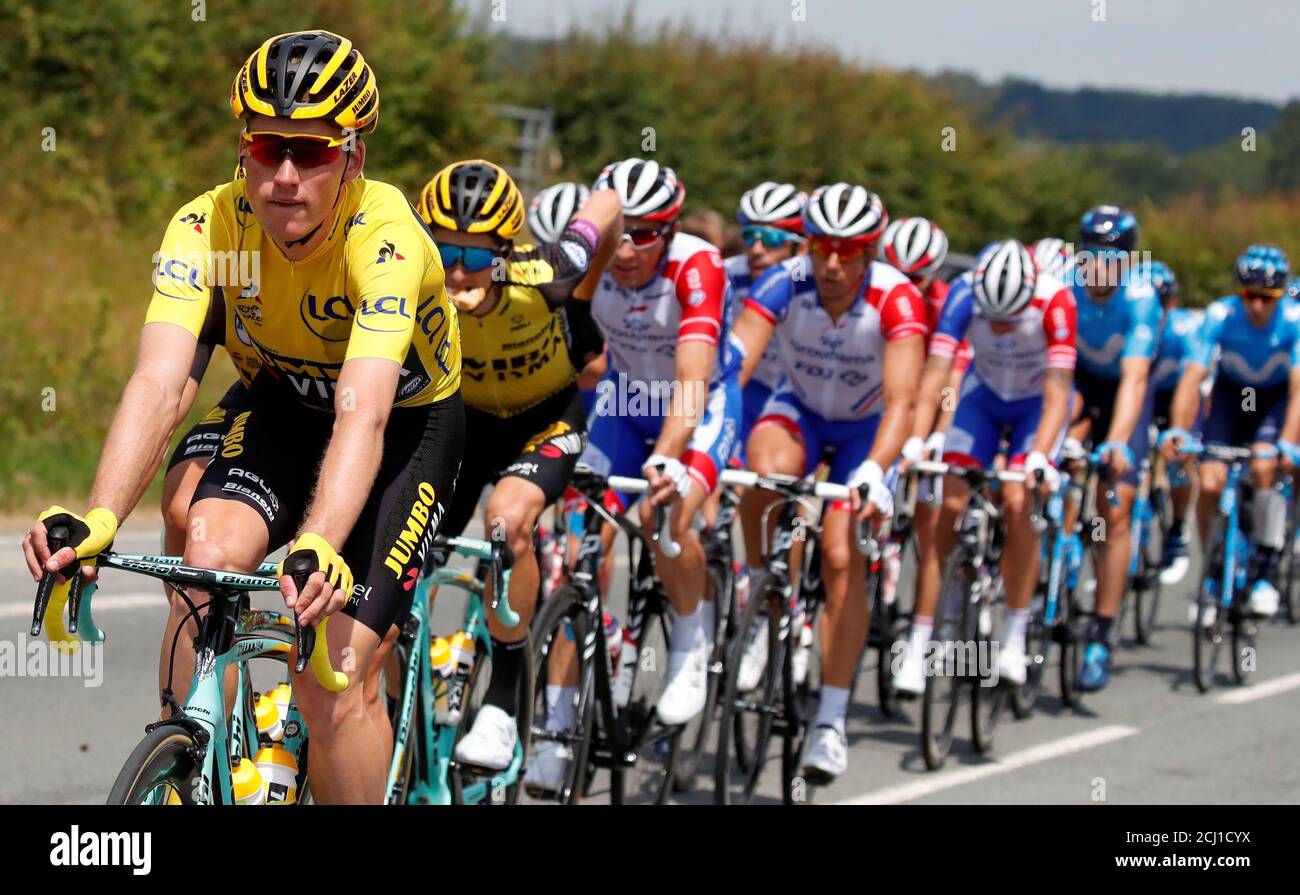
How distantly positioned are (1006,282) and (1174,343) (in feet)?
11.2

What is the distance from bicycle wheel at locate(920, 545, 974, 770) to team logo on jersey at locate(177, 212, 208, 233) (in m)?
4.57

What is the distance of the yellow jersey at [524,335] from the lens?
5.32m

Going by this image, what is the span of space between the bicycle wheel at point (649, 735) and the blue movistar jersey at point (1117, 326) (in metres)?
4.14

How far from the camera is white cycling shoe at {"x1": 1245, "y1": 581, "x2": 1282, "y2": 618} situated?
10.0 metres

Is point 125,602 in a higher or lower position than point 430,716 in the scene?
lower

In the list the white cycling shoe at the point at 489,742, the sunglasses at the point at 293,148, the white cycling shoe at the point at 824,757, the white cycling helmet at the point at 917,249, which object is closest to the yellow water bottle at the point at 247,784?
the white cycling shoe at the point at 489,742

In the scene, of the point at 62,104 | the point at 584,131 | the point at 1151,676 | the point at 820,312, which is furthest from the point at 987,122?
the point at 820,312

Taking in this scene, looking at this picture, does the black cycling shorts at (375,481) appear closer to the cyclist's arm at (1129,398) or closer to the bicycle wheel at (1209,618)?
the cyclist's arm at (1129,398)

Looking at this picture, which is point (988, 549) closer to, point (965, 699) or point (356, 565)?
point (965, 699)

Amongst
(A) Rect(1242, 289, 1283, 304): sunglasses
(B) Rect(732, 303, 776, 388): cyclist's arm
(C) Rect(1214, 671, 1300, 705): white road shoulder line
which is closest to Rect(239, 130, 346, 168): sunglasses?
(B) Rect(732, 303, 776, 388): cyclist's arm

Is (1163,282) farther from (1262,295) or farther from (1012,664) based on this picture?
(1012,664)

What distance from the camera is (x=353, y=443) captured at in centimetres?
355

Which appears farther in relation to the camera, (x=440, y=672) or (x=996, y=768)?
(x=996, y=768)

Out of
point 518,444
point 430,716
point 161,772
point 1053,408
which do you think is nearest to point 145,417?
point 161,772
